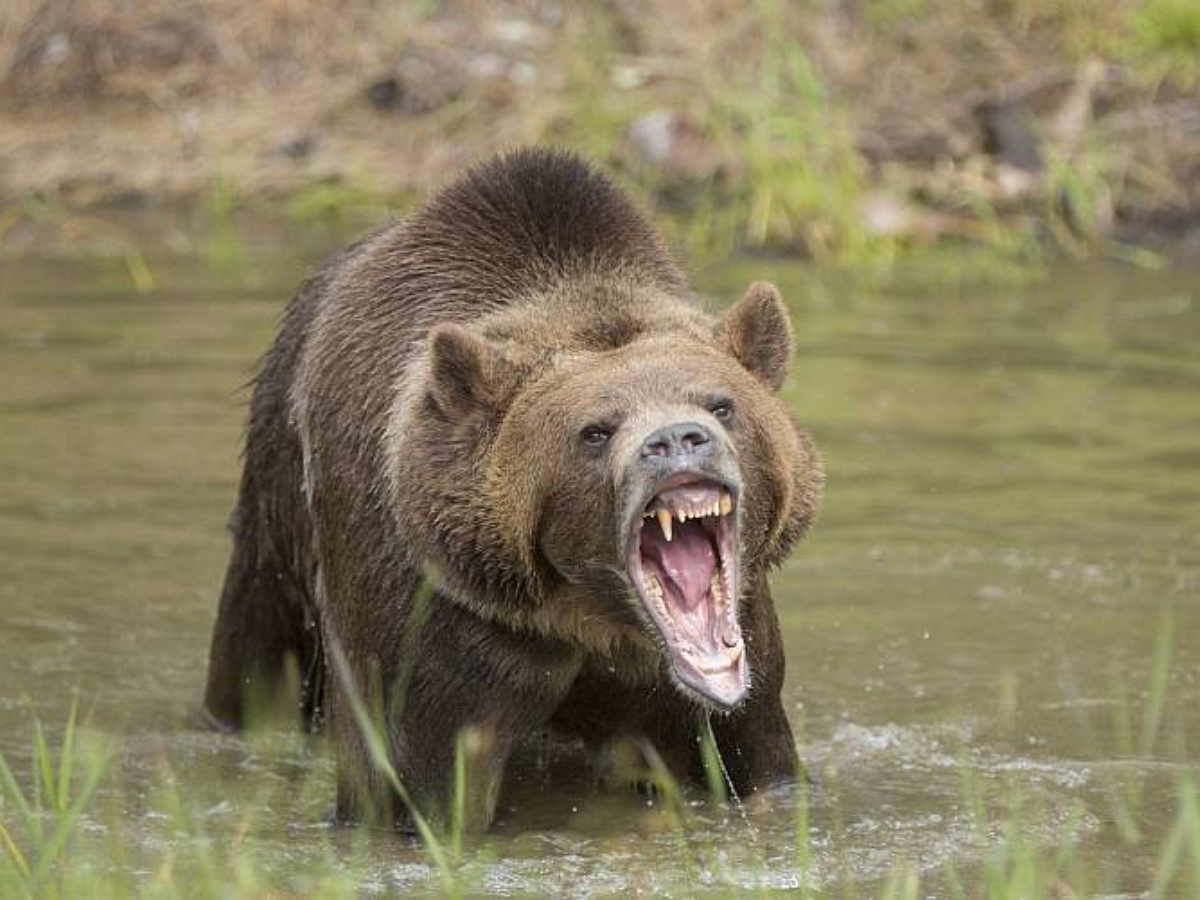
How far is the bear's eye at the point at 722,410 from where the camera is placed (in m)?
5.18

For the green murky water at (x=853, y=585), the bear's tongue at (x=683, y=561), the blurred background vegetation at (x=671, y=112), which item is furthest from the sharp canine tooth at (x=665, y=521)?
the blurred background vegetation at (x=671, y=112)

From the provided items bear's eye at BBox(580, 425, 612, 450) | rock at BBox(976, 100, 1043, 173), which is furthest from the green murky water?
rock at BBox(976, 100, 1043, 173)

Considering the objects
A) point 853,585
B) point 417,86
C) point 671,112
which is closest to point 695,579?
point 853,585

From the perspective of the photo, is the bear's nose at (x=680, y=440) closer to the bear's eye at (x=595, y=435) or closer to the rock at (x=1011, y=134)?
the bear's eye at (x=595, y=435)

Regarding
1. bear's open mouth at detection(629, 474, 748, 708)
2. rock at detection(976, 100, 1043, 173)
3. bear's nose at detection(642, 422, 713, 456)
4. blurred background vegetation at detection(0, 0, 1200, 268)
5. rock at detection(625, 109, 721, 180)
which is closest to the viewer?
bear's nose at detection(642, 422, 713, 456)

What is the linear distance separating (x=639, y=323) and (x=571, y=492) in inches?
20.8

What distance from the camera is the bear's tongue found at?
5219 mm

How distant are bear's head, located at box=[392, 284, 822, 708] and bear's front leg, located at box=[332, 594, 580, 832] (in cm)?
11

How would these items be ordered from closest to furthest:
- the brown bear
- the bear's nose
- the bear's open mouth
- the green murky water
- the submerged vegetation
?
the bear's nose → the bear's open mouth → the brown bear → the submerged vegetation → the green murky water

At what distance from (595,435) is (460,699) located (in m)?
0.71

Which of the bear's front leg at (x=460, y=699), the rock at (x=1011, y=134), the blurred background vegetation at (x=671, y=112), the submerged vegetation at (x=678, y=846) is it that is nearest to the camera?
the submerged vegetation at (x=678, y=846)

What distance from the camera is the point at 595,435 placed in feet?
17.0

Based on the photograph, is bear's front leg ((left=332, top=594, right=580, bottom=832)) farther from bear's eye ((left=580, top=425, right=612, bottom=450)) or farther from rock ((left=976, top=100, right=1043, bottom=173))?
rock ((left=976, top=100, right=1043, bottom=173))

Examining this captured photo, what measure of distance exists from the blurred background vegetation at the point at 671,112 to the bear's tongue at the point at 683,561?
7835 millimetres
